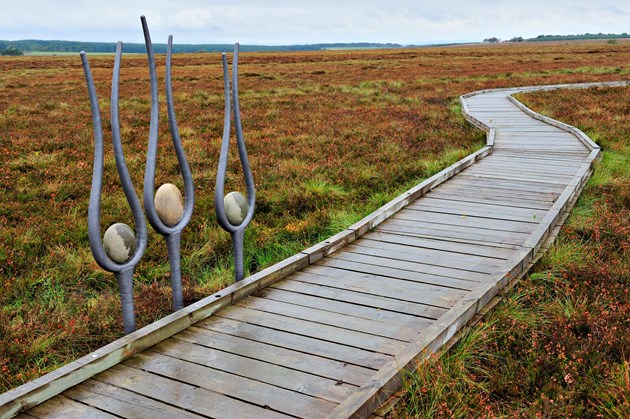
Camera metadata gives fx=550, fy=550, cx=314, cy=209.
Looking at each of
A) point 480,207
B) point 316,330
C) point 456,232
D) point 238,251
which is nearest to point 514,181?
point 480,207

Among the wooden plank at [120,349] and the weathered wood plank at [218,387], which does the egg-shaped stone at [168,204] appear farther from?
the weathered wood plank at [218,387]

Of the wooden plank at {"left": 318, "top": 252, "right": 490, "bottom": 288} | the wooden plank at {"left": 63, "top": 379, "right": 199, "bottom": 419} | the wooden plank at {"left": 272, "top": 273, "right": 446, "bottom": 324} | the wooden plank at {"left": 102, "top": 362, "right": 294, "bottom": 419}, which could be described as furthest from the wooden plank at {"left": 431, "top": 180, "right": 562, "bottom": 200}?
the wooden plank at {"left": 63, "top": 379, "right": 199, "bottom": 419}

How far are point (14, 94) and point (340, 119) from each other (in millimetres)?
16673

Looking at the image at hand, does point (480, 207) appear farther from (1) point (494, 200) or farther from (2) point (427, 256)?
(2) point (427, 256)

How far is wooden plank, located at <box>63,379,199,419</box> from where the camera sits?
3121 mm

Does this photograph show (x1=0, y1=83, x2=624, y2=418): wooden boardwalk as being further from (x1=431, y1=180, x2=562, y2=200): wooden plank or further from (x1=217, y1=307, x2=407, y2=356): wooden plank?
(x1=431, y1=180, x2=562, y2=200): wooden plank

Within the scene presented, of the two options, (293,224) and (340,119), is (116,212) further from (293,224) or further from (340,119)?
(340,119)

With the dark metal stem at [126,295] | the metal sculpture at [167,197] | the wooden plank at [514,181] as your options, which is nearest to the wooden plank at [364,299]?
the metal sculpture at [167,197]

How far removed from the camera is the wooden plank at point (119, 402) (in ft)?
10.2

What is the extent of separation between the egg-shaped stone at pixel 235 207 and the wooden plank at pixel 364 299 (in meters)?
0.68

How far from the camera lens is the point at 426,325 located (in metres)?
4.13

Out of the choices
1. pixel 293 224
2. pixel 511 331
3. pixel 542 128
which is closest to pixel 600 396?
pixel 511 331

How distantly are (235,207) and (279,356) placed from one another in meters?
1.53

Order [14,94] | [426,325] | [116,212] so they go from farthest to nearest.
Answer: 1. [14,94]
2. [116,212]
3. [426,325]
